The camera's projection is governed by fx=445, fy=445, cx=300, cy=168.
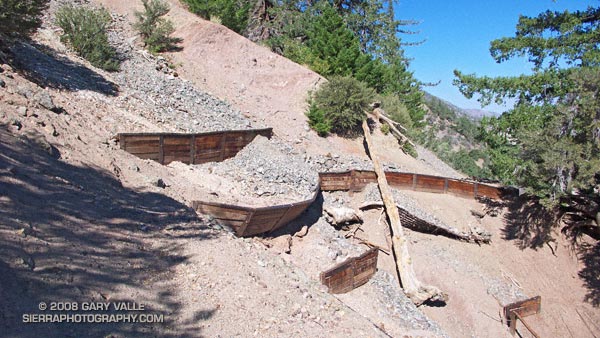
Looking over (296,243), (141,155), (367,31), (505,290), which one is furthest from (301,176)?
(367,31)

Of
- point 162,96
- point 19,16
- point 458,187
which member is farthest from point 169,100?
point 458,187

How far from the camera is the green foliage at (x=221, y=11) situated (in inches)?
828

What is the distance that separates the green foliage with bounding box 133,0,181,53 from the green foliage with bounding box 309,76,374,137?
252 inches

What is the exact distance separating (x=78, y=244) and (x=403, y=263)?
28.0 feet

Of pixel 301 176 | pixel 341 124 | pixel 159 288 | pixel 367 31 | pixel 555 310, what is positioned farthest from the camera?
pixel 367 31

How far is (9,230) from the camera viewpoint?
4.62 m

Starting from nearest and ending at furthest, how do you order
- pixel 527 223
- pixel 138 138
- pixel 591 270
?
pixel 138 138 < pixel 591 270 < pixel 527 223

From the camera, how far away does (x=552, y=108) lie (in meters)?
13.4

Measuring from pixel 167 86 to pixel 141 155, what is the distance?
5.71 meters

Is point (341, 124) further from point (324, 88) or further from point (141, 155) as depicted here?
point (141, 155)

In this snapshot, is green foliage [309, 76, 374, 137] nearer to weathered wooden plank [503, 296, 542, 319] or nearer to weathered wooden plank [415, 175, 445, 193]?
weathered wooden plank [415, 175, 445, 193]

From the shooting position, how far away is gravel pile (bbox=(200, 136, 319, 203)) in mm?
11609

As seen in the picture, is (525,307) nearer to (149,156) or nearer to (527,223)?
(527,223)

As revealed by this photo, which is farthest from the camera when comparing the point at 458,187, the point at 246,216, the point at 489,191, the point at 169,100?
the point at 489,191
